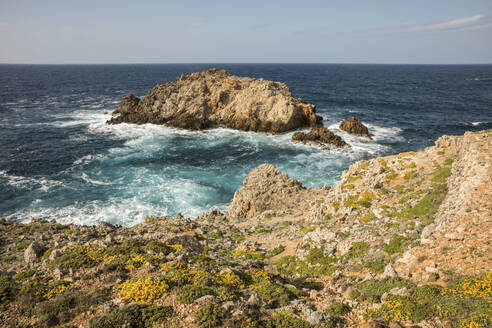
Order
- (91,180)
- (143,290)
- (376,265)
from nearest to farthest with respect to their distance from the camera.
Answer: (143,290) → (376,265) → (91,180)

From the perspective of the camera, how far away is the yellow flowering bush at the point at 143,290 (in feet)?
40.2

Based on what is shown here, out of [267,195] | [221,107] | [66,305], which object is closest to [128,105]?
[221,107]

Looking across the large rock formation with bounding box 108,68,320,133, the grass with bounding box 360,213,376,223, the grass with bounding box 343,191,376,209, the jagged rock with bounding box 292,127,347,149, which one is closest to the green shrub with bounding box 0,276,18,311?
the grass with bounding box 360,213,376,223

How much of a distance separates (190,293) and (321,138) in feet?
190

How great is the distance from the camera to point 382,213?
20.8m

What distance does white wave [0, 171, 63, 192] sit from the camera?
44013 mm

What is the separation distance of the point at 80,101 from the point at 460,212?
5153 inches

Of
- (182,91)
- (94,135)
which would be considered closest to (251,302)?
(94,135)

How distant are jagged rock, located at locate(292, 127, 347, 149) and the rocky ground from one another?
3719 cm

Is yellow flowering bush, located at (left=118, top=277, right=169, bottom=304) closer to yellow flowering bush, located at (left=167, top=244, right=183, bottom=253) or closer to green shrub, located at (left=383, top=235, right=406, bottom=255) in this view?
yellow flowering bush, located at (left=167, top=244, right=183, bottom=253)

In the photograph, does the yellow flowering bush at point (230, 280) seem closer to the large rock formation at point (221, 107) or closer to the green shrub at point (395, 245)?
the green shrub at point (395, 245)

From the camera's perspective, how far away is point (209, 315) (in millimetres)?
11156

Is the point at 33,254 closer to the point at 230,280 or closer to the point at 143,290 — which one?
the point at 143,290

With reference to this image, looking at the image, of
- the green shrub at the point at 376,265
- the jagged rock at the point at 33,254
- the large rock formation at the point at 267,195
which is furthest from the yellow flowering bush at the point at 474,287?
the jagged rock at the point at 33,254
